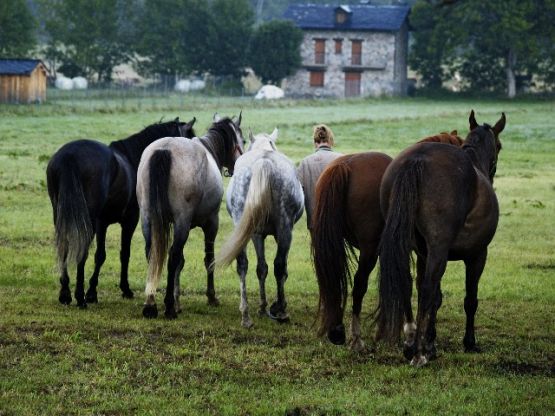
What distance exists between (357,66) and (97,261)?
2986 inches

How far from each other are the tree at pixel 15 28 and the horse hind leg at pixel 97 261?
67.4m

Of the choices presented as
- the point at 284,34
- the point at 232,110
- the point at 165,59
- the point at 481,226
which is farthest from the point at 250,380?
the point at 165,59

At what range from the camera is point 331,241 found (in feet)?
28.4

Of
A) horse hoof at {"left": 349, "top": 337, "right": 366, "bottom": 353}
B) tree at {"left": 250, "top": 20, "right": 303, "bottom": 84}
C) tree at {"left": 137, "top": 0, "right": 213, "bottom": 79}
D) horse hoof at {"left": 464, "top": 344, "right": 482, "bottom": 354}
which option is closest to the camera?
horse hoof at {"left": 349, "top": 337, "right": 366, "bottom": 353}

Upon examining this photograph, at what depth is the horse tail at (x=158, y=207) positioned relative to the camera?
984 centimetres

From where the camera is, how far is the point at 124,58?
3514 inches

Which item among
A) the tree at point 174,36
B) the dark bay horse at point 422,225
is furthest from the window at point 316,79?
the dark bay horse at point 422,225

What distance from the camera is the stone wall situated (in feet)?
277

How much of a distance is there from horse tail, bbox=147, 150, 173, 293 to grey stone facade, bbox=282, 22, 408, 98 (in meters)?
75.0

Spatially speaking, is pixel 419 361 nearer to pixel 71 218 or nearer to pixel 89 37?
pixel 71 218

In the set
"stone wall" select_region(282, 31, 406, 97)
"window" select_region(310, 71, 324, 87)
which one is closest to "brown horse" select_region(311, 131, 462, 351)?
"stone wall" select_region(282, 31, 406, 97)

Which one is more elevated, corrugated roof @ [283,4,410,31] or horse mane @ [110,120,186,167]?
corrugated roof @ [283,4,410,31]

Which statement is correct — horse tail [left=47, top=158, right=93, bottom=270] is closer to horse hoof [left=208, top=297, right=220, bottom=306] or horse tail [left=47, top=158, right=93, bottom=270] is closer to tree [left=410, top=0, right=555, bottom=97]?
horse hoof [left=208, top=297, right=220, bottom=306]

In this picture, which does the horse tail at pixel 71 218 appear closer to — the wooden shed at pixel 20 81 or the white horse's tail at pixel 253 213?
the white horse's tail at pixel 253 213
